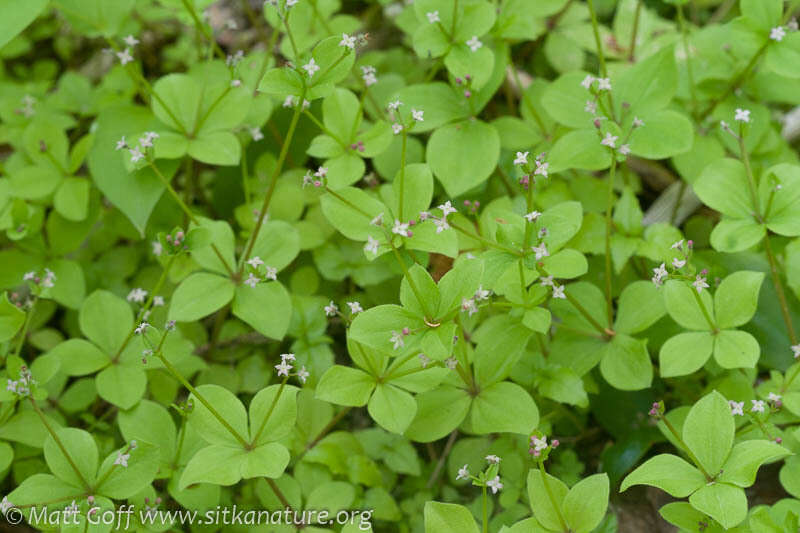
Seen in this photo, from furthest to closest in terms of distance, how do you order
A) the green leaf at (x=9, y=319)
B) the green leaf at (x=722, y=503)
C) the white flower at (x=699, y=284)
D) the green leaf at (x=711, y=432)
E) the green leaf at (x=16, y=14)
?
the green leaf at (x=16, y=14)
the green leaf at (x=9, y=319)
the white flower at (x=699, y=284)
the green leaf at (x=711, y=432)
the green leaf at (x=722, y=503)

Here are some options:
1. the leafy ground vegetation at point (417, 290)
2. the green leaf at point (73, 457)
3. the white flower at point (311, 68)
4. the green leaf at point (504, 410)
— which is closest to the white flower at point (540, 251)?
the leafy ground vegetation at point (417, 290)

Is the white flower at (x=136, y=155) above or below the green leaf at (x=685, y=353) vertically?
above

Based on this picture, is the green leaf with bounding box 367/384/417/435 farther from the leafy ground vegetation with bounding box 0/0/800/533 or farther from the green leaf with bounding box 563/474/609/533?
the green leaf with bounding box 563/474/609/533

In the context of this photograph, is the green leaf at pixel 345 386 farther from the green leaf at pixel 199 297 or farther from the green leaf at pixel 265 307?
the green leaf at pixel 199 297

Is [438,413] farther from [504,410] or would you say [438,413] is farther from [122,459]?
[122,459]

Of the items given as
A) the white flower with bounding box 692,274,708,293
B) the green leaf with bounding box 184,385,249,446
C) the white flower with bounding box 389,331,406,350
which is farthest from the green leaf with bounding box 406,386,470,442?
the white flower with bounding box 692,274,708,293

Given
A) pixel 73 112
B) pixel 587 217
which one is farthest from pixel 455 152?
pixel 73 112

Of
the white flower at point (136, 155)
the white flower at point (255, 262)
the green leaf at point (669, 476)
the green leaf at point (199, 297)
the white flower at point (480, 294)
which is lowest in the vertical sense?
the green leaf at point (669, 476)

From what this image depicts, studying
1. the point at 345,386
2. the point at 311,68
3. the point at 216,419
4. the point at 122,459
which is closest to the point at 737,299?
the point at 345,386
